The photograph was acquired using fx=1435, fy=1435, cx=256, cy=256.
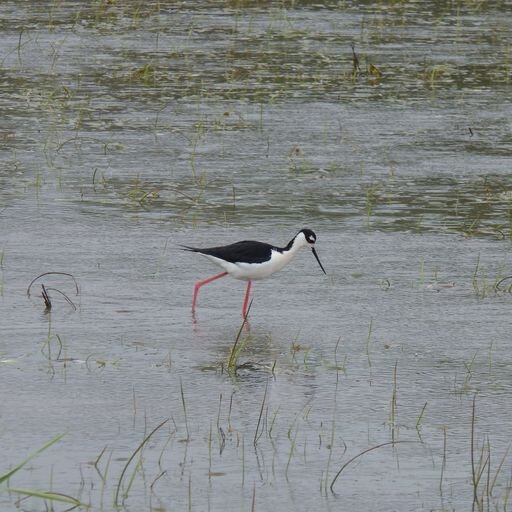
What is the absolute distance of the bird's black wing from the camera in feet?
29.9

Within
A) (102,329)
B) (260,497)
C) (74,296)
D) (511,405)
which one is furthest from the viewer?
(74,296)

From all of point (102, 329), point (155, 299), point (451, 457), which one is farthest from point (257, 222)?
point (451, 457)

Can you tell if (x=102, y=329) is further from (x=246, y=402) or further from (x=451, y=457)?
(x=451, y=457)

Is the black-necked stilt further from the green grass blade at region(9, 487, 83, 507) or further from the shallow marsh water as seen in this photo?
the green grass blade at region(9, 487, 83, 507)

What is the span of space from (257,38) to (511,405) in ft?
39.2

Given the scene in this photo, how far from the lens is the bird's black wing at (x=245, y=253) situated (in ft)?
29.9

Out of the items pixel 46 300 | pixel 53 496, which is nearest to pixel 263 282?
pixel 46 300

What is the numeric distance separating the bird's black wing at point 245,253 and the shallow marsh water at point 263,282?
314 mm

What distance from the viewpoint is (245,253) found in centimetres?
912

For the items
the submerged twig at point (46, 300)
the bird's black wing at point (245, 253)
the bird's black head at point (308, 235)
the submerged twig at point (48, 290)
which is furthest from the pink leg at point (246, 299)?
the submerged twig at point (46, 300)

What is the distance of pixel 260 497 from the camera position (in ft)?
19.9

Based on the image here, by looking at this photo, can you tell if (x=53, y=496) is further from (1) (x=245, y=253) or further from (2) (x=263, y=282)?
(2) (x=263, y=282)

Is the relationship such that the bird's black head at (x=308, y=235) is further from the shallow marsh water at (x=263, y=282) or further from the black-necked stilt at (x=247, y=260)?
the shallow marsh water at (x=263, y=282)

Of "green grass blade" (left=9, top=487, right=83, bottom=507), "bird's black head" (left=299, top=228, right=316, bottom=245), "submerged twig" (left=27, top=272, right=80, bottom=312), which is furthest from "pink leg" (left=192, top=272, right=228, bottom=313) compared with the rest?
"green grass blade" (left=9, top=487, right=83, bottom=507)
